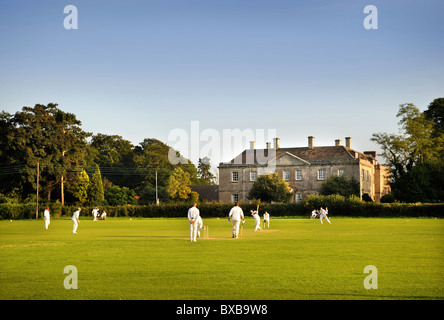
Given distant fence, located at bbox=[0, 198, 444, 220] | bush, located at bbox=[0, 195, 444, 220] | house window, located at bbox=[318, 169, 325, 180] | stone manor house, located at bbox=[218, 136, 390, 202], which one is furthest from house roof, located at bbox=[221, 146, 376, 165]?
distant fence, located at bbox=[0, 198, 444, 220]

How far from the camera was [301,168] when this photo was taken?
76.7 meters

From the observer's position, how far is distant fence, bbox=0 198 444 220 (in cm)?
5297

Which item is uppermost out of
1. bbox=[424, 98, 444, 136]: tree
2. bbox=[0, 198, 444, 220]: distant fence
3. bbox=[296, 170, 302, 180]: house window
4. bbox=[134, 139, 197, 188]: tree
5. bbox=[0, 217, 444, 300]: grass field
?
bbox=[424, 98, 444, 136]: tree

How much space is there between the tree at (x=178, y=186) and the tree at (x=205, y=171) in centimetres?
3918

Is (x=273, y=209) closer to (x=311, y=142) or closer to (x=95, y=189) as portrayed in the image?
(x=311, y=142)

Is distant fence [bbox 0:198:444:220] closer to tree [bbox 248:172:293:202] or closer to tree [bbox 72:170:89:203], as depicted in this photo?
tree [bbox 72:170:89:203]

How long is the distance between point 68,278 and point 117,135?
90988 millimetres

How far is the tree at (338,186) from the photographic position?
67438 millimetres

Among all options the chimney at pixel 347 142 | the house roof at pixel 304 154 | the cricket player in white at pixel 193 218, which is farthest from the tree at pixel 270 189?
the cricket player in white at pixel 193 218

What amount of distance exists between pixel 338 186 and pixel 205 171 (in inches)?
2574

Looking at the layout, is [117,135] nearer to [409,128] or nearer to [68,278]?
[409,128]

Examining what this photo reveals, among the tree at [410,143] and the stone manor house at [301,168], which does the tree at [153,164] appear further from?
the tree at [410,143]

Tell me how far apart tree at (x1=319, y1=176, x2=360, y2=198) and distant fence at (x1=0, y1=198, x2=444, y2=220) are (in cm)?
1088
